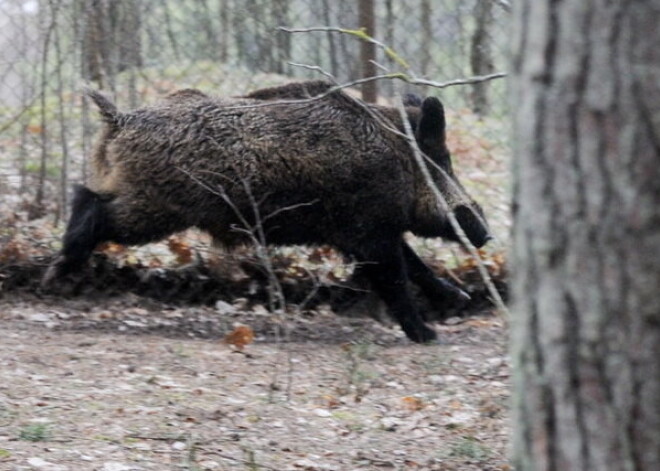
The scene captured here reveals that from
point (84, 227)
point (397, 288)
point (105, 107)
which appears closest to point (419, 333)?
point (397, 288)

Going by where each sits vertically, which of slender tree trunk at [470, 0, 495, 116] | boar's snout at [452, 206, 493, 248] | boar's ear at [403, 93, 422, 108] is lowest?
boar's snout at [452, 206, 493, 248]

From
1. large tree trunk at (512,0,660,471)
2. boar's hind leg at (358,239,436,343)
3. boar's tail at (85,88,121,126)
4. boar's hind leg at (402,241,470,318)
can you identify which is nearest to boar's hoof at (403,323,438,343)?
boar's hind leg at (358,239,436,343)

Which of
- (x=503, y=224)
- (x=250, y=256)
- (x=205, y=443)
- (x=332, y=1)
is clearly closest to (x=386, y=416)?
(x=205, y=443)

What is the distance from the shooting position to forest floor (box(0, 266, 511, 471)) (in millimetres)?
4551

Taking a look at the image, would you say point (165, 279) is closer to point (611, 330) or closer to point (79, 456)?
point (79, 456)

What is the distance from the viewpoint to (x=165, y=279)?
757cm

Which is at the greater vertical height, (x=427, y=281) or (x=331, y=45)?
(x=331, y=45)

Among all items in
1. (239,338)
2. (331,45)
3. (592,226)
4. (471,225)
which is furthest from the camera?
(331,45)

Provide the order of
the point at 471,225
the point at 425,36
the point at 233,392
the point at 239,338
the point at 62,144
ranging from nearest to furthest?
the point at 233,392, the point at 239,338, the point at 471,225, the point at 62,144, the point at 425,36

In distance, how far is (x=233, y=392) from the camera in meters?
5.50

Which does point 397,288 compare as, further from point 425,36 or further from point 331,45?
point 425,36

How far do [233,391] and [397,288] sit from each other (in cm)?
199

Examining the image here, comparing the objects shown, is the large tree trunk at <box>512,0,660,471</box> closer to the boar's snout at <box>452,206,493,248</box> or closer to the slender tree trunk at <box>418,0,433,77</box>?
the boar's snout at <box>452,206,493,248</box>

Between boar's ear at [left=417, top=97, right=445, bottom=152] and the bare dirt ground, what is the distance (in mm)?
1330
